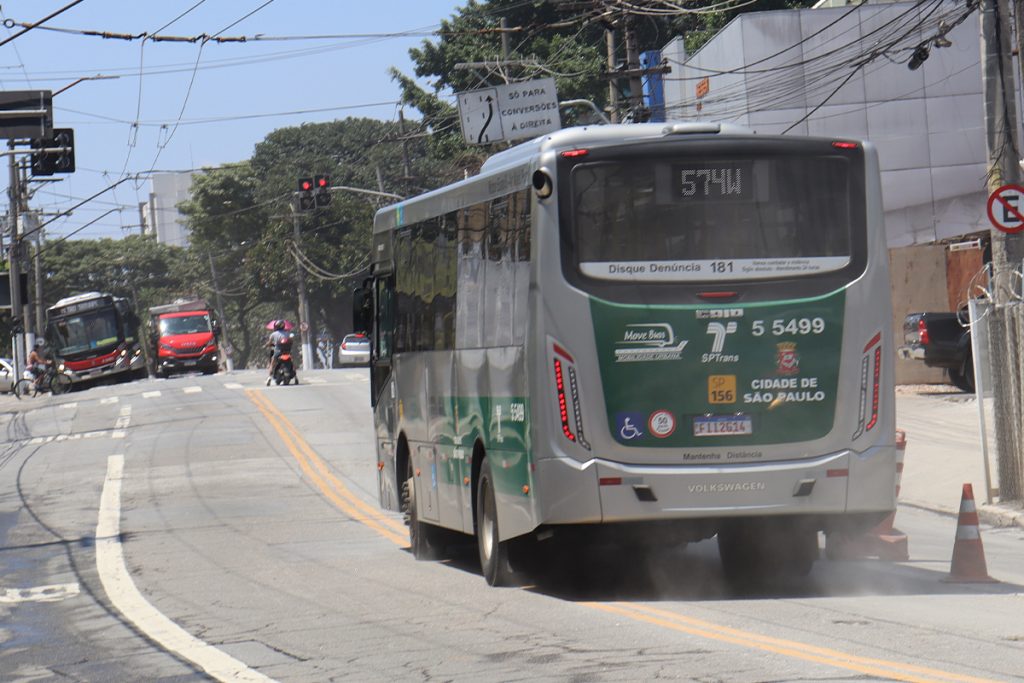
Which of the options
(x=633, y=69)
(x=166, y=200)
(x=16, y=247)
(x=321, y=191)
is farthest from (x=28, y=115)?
(x=166, y=200)

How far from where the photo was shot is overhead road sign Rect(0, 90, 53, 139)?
82.8 ft

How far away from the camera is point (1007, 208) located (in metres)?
15.8

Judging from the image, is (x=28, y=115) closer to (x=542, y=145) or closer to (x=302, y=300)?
(x=542, y=145)

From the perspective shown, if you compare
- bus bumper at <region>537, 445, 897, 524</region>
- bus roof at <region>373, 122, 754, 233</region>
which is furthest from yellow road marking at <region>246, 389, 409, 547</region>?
bus bumper at <region>537, 445, 897, 524</region>

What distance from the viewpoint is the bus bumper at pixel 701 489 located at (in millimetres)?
10664

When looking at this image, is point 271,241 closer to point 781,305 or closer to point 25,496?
point 25,496

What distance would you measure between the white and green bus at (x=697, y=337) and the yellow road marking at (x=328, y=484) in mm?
5747

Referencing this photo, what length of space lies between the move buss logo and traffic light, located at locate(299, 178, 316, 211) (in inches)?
1375

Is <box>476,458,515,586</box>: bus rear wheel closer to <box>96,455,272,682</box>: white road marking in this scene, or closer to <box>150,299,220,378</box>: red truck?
<box>96,455,272,682</box>: white road marking

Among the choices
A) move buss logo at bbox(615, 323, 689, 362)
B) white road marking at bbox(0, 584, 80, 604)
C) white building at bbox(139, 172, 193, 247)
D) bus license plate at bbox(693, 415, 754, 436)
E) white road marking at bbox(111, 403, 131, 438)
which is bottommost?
white road marking at bbox(111, 403, 131, 438)

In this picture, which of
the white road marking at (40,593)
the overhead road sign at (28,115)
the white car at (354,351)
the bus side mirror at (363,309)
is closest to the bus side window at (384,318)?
the bus side mirror at (363,309)

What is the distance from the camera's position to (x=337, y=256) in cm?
8238

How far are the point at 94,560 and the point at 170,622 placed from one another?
5.01m

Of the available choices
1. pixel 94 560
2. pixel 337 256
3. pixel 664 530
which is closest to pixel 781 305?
pixel 664 530
